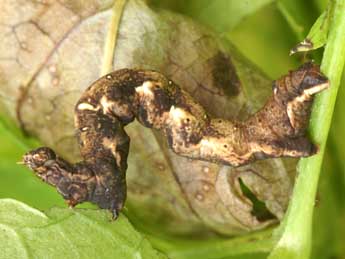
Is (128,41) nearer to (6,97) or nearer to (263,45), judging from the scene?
(6,97)

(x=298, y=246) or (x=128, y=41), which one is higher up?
(x=128, y=41)

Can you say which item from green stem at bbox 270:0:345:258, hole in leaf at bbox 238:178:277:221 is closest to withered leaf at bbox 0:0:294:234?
hole in leaf at bbox 238:178:277:221

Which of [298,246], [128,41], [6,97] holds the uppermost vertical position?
[128,41]

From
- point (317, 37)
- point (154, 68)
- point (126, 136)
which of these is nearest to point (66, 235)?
point (126, 136)

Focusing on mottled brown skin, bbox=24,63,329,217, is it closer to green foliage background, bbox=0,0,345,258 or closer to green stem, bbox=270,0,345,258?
green stem, bbox=270,0,345,258

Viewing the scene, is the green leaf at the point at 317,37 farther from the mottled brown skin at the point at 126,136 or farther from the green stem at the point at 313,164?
the mottled brown skin at the point at 126,136

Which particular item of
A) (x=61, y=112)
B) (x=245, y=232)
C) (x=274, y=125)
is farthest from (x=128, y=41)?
(x=245, y=232)

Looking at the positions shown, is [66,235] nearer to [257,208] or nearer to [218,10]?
[257,208]
